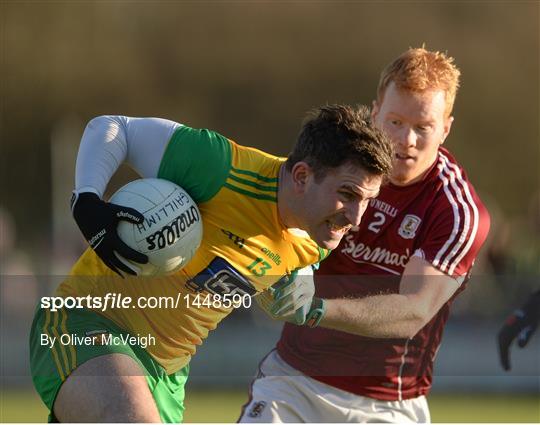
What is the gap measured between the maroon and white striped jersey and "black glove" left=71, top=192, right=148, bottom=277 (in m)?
1.66

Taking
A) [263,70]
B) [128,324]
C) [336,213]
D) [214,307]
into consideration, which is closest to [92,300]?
[128,324]

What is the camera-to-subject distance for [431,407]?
1224 cm

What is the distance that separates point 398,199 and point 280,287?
1235mm

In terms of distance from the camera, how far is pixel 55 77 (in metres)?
23.7

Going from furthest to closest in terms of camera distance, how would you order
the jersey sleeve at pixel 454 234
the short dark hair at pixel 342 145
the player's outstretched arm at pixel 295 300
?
1. the jersey sleeve at pixel 454 234
2. the player's outstretched arm at pixel 295 300
3. the short dark hair at pixel 342 145

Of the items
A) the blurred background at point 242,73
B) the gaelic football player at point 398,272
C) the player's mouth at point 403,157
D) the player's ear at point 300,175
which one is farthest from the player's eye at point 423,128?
the blurred background at point 242,73

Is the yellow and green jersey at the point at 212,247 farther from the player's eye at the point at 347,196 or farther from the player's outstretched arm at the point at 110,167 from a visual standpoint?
the player's eye at the point at 347,196

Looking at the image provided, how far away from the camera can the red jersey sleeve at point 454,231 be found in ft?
19.7

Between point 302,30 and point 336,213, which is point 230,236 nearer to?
point 336,213

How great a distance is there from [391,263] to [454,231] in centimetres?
41

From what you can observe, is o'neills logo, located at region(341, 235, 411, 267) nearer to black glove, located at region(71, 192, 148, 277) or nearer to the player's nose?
the player's nose

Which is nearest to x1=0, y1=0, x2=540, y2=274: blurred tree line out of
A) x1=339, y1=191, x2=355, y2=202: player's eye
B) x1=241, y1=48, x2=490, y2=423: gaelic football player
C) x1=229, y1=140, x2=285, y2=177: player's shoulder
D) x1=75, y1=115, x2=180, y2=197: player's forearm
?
x1=241, y1=48, x2=490, y2=423: gaelic football player

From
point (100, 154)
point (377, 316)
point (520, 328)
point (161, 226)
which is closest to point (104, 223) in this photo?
point (161, 226)

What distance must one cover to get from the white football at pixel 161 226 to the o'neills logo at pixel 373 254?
134 cm
